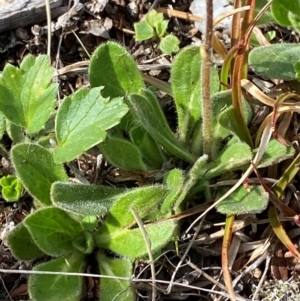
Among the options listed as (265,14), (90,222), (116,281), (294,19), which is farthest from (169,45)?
(116,281)

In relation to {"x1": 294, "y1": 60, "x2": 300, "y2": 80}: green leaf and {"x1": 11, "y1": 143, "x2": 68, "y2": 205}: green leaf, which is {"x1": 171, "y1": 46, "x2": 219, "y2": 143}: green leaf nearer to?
{"x1": 294, "y1": 60, "x2": 300, "y2": 80}: green leaf

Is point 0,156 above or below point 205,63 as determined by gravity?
below

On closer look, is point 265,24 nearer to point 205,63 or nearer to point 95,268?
point 205,63

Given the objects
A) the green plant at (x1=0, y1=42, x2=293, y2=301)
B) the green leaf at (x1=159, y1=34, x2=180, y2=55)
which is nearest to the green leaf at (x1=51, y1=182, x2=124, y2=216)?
the green plant at (x1=0, y1=42, x2=293, y2=301)

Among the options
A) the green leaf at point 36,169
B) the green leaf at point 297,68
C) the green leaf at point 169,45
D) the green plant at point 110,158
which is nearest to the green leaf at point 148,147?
the green plant at point 110,158

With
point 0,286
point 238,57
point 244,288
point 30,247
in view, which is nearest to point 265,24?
point 238,57

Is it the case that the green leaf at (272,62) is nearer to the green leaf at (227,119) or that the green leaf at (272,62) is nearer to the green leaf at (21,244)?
the green leaf at (227,119)

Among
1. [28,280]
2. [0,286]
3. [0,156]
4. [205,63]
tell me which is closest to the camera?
[205,63]
